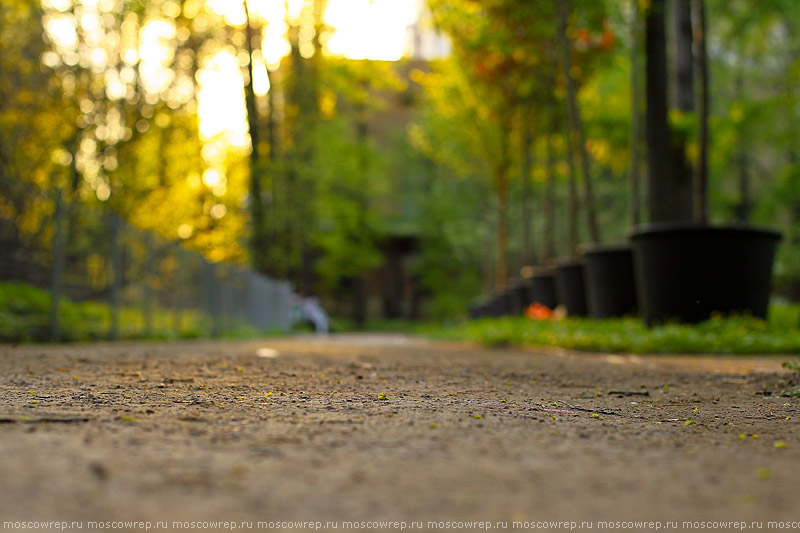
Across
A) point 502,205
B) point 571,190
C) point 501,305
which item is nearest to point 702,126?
point 571,190

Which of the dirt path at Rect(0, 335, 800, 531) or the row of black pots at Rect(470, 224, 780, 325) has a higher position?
the row of black pots at Rect(470, 224, 780, 325)

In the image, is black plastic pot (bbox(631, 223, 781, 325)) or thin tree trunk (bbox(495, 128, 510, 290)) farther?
thin tree trunk (bbox(495, 128, 510, 290))

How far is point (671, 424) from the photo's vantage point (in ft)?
10.9

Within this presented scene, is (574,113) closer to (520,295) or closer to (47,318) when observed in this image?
(520,295)

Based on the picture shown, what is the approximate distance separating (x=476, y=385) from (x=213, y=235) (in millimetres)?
Answer: 16709

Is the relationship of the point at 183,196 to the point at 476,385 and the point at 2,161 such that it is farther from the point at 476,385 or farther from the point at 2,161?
the point at 476,385

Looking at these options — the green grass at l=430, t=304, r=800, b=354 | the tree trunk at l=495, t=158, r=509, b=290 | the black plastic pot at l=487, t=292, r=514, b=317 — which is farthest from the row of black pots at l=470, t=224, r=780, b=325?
the tree trunk at l=495, t=158, r=509, b=290

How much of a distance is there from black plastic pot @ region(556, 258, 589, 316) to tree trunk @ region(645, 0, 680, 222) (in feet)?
8.50

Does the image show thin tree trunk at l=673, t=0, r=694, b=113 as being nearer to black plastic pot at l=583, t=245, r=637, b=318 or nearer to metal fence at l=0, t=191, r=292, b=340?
black plastic pot at l=583, t=245, r=637, b=318

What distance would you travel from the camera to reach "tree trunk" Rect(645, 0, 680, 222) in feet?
37.4

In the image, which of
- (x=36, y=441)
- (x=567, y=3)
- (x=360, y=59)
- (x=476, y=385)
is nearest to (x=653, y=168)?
(x=567, y=3)

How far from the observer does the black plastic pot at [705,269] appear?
9242mm

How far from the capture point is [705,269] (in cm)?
930

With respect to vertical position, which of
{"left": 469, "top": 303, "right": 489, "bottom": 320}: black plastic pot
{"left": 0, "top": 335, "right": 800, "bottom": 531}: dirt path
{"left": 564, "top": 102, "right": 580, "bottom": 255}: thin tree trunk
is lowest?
{"left": 469, "top": 303, "right": 489, "bottom": 320}: black plastic pot
